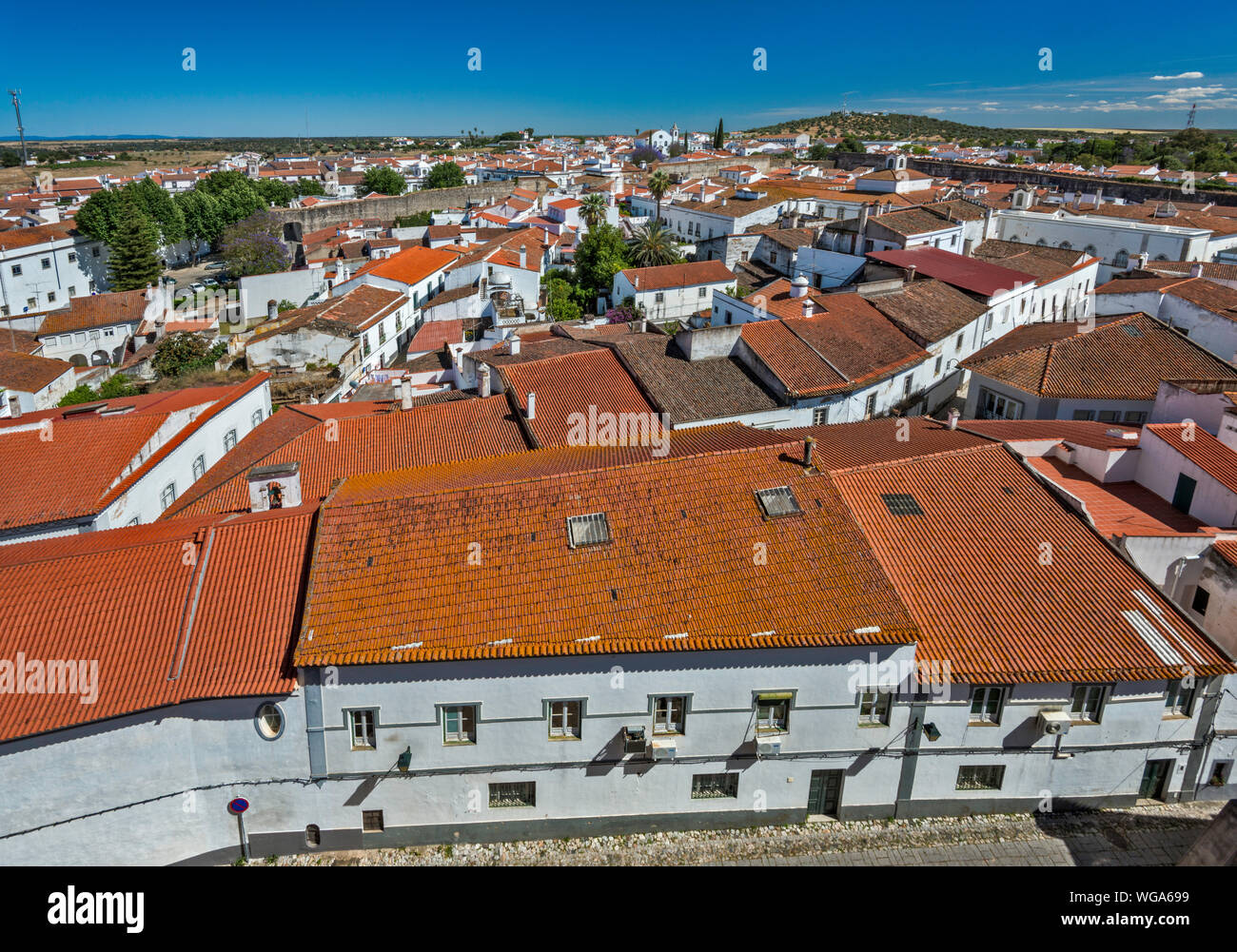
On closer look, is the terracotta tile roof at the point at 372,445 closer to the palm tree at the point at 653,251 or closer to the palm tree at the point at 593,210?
the palm tree at the point at 653,251

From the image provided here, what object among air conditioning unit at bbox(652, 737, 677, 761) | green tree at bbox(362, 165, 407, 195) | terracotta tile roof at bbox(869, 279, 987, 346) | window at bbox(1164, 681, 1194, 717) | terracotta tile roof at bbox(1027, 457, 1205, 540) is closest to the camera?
air conditioning unit at bbox(652, 737, 677, 761)

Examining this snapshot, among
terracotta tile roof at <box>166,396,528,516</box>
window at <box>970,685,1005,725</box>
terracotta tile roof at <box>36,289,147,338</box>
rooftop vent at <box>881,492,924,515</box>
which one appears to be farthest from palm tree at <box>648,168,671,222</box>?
window at <box>970,685,1005,725</box>

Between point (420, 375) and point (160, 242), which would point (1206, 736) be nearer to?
point (420, 375)

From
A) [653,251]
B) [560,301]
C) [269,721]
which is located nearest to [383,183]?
[653,251]

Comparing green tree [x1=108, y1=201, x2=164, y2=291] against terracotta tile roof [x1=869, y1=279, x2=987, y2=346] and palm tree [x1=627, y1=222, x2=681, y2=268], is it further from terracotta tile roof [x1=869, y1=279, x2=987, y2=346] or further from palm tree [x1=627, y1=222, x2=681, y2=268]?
terracotta tile roof [x1=869, y1=279, x2=987, y2=346]

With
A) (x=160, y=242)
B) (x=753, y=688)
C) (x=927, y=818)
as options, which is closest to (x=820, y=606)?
(x=753, y=688)

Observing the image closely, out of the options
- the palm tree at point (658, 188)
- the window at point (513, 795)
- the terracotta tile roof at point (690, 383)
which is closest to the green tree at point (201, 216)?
the palm tree at point (658, 188)
